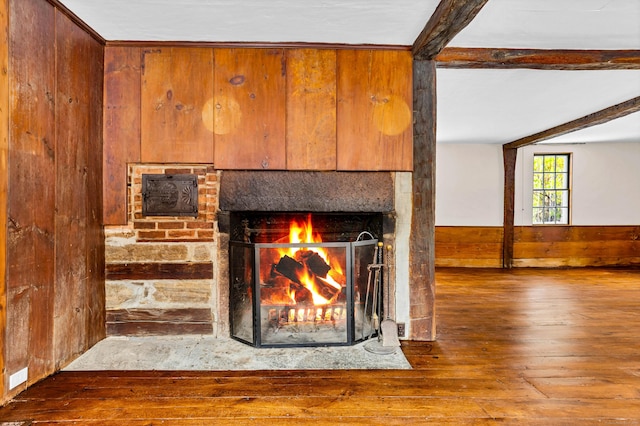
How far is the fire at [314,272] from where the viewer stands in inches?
102

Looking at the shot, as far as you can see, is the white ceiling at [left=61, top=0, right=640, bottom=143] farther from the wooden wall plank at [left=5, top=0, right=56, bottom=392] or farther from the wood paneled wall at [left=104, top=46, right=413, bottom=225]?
the wooden wall plank at [left=5, top=0, right=56, bottom=392]

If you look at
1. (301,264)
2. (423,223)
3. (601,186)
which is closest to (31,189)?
(301,264)

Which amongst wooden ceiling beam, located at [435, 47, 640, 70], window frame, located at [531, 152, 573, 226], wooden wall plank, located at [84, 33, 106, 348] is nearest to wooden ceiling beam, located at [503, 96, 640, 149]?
window frame, located at [531, 152, 573, 226]

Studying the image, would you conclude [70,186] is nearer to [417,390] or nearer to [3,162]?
[3,162]

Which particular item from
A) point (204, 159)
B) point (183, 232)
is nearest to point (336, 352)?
point (183, 232)

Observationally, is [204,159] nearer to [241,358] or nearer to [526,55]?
[241,358]

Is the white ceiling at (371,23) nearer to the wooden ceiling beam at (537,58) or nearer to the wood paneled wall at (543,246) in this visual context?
the wooden ceiling beam at (537,58)

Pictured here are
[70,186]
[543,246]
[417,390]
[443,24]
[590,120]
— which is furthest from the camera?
[543,246]

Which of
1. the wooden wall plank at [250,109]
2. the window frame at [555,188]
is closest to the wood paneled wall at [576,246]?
the window frame at [555,188]

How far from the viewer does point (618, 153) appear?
6.77 m

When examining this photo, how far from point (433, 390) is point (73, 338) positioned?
228 centimetres

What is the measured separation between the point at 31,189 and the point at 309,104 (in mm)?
1818

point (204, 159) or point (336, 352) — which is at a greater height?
point (204, 159)

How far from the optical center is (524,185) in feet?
22.3
